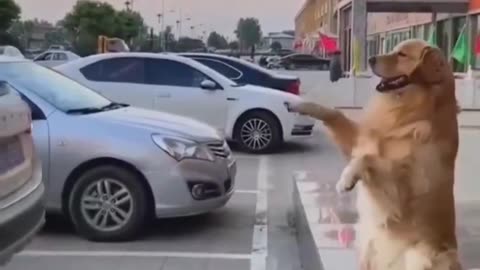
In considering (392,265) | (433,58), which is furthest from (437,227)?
(433,58)

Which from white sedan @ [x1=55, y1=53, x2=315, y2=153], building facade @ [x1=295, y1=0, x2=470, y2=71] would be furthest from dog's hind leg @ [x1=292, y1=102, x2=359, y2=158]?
building facade @ [x1=295, y1=0, x2=470, y2=71]

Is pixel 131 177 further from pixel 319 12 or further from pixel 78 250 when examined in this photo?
pixel 319 12

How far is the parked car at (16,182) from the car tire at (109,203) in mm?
2167

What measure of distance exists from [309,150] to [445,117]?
38.0 ft

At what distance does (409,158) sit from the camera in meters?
3.86

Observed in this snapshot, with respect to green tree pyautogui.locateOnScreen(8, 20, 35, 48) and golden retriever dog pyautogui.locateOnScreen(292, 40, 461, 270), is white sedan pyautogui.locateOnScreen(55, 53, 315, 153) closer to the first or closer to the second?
golden retriever dog pyautogui.locateOnScreen(292, 40, 461, 270)

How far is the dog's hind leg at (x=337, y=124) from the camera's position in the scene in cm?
407

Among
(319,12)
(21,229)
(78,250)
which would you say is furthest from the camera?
(319,12)

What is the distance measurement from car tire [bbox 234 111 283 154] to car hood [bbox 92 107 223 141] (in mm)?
6087

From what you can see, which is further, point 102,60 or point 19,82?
point 102,60

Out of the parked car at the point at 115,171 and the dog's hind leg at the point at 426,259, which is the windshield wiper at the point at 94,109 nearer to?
the parked car at the point at 115,171

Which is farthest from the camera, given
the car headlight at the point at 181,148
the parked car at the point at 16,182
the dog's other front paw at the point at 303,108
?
the car headlight at the point at 181,148

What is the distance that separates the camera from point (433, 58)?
3.92 metres

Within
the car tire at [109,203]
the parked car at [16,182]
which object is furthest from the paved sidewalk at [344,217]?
the parked car at [16,182]
